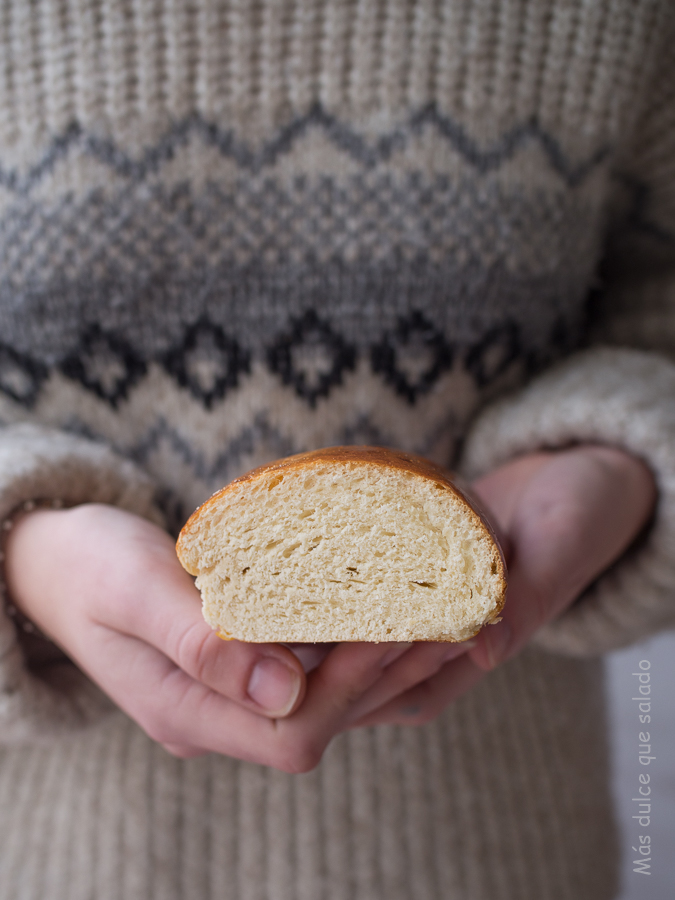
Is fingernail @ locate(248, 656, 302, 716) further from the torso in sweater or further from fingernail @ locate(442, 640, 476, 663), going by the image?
the torso in sweater

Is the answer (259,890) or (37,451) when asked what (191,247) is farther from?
(259,890)

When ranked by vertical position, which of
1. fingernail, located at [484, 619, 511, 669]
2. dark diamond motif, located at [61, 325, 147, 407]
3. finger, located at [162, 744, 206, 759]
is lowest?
finger, located at [162, 744, 206, 759]

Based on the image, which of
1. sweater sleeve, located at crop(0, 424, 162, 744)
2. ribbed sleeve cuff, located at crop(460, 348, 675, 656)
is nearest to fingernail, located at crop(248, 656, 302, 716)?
sweater sleeve, located at crop(0, 424, 162, 744)

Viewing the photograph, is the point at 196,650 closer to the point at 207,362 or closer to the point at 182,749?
the point at 182,749

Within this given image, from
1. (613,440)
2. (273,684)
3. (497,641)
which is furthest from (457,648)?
(613,440)

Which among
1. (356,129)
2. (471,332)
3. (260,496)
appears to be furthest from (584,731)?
(356,129)

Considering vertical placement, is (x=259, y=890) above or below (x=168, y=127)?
below

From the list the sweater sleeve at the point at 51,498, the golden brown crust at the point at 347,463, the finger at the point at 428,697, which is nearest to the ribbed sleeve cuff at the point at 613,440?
the finger at the point at 428,697
